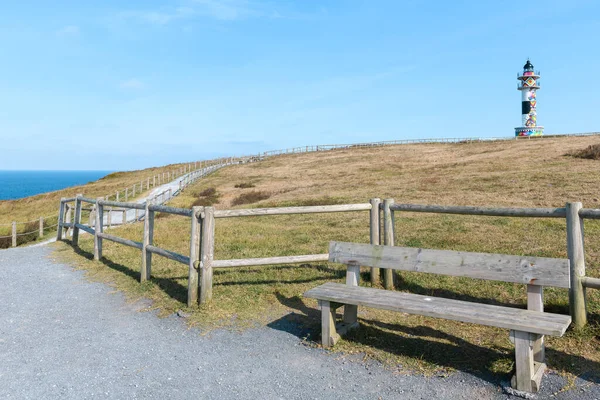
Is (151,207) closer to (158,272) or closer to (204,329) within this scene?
(158,272)

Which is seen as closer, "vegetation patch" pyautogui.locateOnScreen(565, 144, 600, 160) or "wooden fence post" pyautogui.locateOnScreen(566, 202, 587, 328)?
"wooden fence post" pyautogui.locateOnScreen(566, 202, 587, 328)

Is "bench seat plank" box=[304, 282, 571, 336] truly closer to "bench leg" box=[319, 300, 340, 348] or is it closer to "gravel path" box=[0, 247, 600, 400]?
"bench leg" box=[319, 300, 340, 348]

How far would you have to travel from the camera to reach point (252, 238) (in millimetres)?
12797

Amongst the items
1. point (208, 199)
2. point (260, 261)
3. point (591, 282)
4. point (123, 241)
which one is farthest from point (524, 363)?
point (208, 199)

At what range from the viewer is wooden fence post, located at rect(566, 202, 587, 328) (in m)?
5.27

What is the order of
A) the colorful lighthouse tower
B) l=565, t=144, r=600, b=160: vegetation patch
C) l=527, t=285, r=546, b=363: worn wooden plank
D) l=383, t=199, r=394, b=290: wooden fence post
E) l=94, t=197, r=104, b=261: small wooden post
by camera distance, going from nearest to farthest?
l=527, t=285, r=546, b=363: worn wooden plank < l=383, t=199, r=394, b=290: wooden fence post < l=94, t=197, r=104, b=261: small wooden post < l=565, t=144, r=600, b=160: vegetation patch < the colorful lighthouse tower

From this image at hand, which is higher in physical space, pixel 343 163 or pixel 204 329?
pixel 343 163

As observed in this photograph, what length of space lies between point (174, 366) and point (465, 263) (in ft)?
11.3

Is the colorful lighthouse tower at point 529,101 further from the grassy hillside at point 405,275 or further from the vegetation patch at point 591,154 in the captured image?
the grassy hillside at point 405,275

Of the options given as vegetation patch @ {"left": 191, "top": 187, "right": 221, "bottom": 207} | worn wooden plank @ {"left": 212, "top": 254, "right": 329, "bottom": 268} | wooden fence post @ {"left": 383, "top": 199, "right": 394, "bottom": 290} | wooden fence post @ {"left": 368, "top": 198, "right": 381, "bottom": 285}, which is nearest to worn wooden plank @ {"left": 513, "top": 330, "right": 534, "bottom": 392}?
wooden fence post @ {"left": 383, "top": 199, "right": 394, "bottom": 290}

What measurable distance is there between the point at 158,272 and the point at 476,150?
45191 mm

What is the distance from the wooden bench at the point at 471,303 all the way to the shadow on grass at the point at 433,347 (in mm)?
314

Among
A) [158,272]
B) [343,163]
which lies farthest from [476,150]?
[158,272]

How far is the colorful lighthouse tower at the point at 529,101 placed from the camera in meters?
69.8
